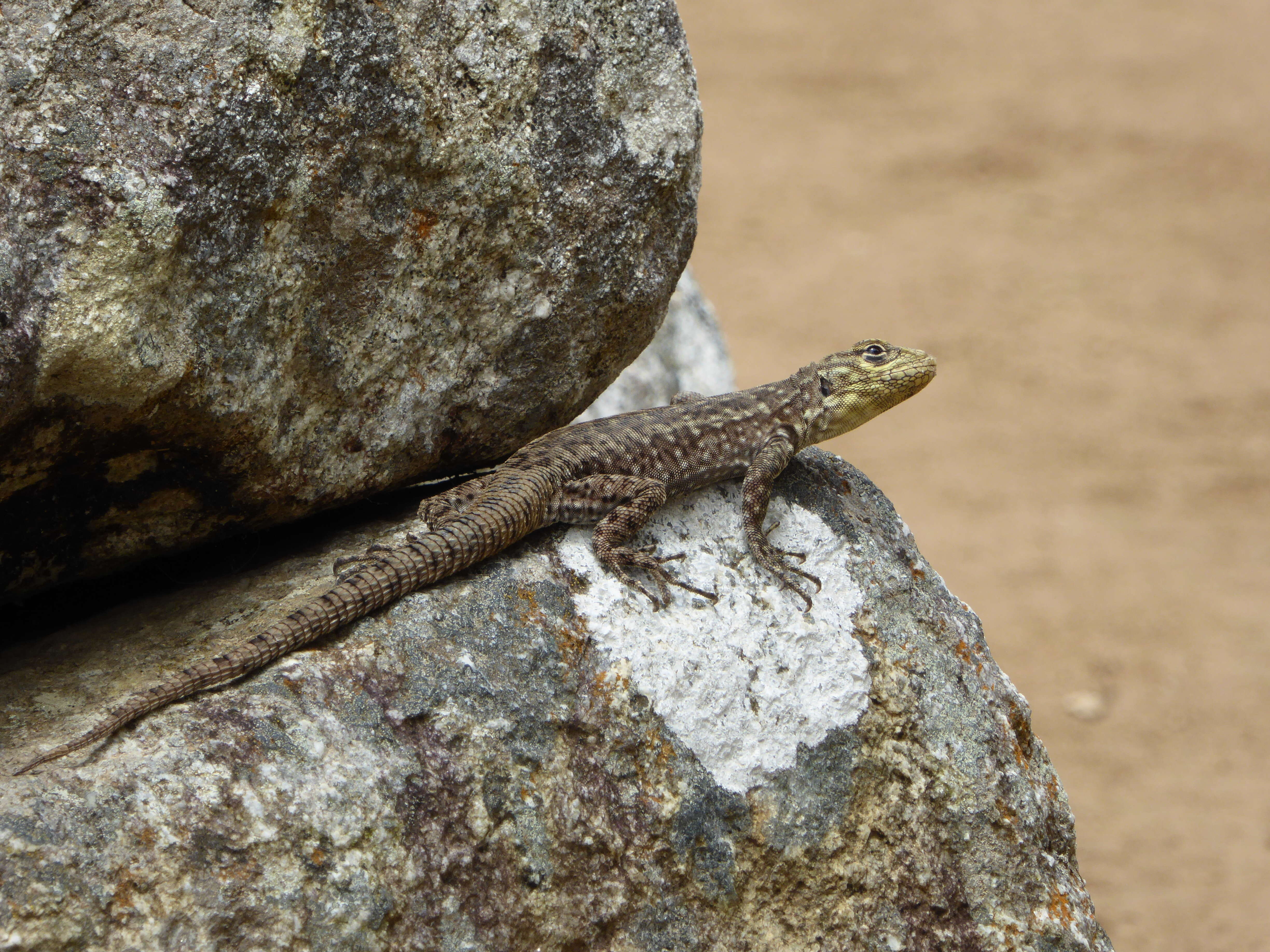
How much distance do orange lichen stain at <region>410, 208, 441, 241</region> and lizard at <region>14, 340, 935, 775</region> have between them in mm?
966

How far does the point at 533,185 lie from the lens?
168 inches

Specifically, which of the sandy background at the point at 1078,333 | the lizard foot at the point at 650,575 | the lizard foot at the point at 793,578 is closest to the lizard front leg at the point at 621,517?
the lizard foot at the point at 650,575

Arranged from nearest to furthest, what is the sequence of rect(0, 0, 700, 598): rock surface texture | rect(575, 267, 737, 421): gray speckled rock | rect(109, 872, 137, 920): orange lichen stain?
1. rect(109, 872, 137, 920): orange lichen stain
2. rect(0, 0, 700, 598): rock surface texture
3. rect(575, 267, 737, 421): gray speckled rock

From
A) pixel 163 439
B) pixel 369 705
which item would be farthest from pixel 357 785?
pixel 163 439

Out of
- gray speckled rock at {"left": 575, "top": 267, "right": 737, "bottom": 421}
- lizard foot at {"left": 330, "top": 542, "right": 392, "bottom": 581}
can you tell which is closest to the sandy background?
gray speckled rock at {"left": 575, "top": 267, "right": 737, "bottom": 421}

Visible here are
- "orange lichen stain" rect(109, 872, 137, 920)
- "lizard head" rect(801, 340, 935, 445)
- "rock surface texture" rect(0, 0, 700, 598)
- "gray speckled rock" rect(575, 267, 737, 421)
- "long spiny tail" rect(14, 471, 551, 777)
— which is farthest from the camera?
"gray speckled rock" rect(575, 267, 737, 421)

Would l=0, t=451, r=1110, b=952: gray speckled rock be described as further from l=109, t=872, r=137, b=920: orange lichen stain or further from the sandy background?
the sandy background

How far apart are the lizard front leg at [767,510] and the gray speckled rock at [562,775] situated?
0.07 meters

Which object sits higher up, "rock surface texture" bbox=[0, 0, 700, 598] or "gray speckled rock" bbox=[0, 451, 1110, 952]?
"rock surface texture" bbox=[0, 0, 700, 598]

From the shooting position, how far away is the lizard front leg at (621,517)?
449 cm

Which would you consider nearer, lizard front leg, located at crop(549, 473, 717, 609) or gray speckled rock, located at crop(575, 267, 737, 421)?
lizard front leg, located at crop(549, 473, 717, 609)

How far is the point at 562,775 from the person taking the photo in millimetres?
3859

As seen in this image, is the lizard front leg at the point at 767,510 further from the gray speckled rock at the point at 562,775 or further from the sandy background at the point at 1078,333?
the sandy background at the point at 1078,333

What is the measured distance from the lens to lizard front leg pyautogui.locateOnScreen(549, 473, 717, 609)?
14.7 feet
